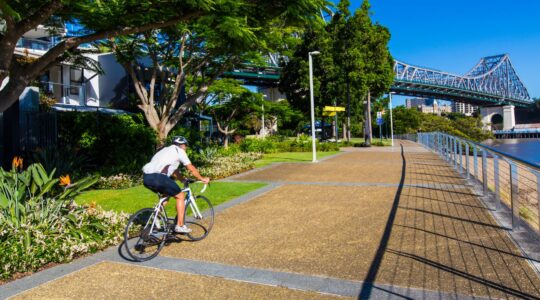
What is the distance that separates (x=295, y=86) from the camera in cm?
3653

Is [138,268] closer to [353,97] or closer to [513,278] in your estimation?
Result: [513,278]

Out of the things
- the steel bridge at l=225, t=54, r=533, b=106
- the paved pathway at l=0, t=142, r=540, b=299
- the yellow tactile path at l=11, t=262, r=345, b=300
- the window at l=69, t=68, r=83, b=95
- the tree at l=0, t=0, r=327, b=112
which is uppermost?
the steel bridge at l=225, t=54, r=533, b=106

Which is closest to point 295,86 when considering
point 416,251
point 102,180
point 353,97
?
point 353,97

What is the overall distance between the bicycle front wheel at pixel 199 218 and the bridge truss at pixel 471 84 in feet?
233

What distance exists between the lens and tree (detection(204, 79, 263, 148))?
29250mm

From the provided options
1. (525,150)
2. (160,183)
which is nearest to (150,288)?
(160,183)

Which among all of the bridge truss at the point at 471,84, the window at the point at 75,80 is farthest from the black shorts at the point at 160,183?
the bridge truss at the point at 471,84

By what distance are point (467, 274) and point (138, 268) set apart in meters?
3.77

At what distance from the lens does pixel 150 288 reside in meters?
4.36

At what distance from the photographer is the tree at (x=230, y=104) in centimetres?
2925

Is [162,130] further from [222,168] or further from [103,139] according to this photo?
[222,168]

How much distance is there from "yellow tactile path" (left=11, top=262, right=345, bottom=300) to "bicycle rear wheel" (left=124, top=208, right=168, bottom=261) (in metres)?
0.54

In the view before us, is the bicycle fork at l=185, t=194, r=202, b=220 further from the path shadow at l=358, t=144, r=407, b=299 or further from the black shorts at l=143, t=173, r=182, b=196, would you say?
the path shadow at l=358, t=144, r=407, b=299

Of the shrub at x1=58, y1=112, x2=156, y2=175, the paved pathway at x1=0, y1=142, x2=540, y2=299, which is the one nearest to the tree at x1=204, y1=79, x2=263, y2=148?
the shrub at x1=58, y1=112, x2=156, y2=175
